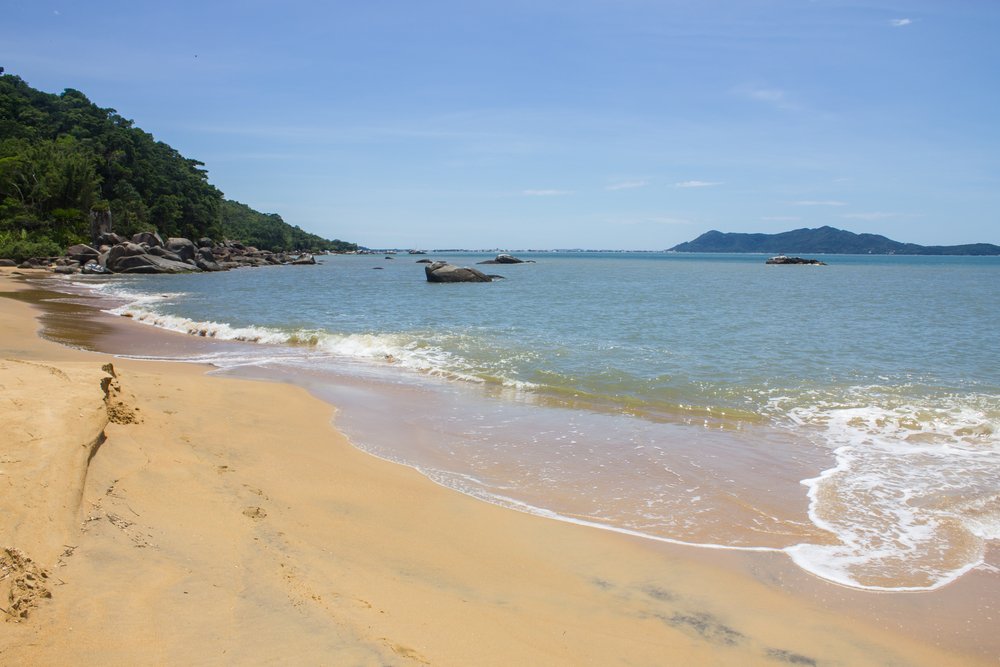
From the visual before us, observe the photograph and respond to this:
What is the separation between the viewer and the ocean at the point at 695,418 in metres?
5.80

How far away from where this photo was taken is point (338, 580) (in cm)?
392

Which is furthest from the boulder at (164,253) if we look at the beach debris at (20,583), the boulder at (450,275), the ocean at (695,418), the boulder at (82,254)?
the beach debris at (20,583)

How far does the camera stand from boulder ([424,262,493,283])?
46500 millimetres

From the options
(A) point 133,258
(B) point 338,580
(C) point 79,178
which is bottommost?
(B) point 338,580

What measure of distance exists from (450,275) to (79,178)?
37523 mm

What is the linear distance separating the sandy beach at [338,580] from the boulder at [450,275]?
133 feet

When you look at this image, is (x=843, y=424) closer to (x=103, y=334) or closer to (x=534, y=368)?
(x=534, y=368)

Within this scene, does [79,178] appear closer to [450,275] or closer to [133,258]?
[133,258]

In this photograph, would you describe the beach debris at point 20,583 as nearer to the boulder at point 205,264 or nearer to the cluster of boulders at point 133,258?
the cluster of boulders at point 133,258

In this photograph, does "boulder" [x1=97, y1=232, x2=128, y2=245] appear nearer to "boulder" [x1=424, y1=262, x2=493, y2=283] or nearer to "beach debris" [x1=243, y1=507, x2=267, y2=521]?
"boulder" [x1=424, y1=262, x2=493, y2=283]

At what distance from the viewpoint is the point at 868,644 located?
12.9ft

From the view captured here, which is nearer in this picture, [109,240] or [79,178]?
[109,240]

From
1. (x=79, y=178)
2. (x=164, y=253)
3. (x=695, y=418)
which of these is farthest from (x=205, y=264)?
(x=695, y=418)

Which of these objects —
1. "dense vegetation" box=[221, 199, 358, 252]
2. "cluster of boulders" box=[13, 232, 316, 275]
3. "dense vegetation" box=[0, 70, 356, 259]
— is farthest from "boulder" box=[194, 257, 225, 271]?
"dense vegetation" box=[221, 199, 358, 252]
